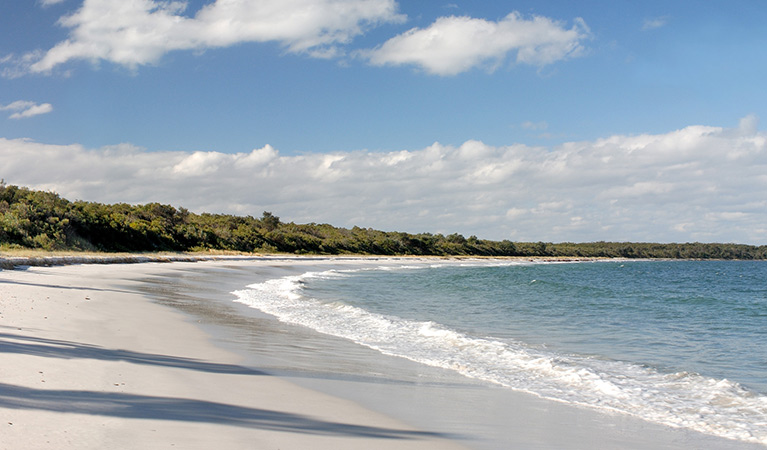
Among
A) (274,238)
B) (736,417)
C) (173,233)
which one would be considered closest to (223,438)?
(736,417)

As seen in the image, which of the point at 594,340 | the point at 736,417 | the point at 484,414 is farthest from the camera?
the point at 594,340

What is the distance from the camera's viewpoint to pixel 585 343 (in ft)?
41.8

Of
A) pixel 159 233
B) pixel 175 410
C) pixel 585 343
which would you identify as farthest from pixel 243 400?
pixel 159 233

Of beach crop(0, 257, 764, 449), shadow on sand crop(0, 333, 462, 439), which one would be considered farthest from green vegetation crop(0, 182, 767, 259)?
shadow on sand crop(0, 333, 462, 439)

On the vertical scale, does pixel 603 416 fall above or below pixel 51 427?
below

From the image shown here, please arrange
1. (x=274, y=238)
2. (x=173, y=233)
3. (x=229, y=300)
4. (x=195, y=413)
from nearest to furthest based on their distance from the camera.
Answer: (x=195, y=413), (x=229, y=300), (x=173, y=233), (x=274, y=238)

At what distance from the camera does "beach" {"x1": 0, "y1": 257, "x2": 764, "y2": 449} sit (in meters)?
4.61

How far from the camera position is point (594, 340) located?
13273 mm

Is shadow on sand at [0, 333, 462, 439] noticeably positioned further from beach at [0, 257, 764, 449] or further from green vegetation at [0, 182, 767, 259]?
green vegetation at [0, 182, 767, 259]

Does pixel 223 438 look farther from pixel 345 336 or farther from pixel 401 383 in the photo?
pixel 345 336

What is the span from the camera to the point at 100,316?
1124 cm

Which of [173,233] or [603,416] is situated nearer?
[603,416]

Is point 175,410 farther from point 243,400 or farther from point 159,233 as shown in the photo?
point 159,233

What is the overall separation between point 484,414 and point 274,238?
68.5 m
